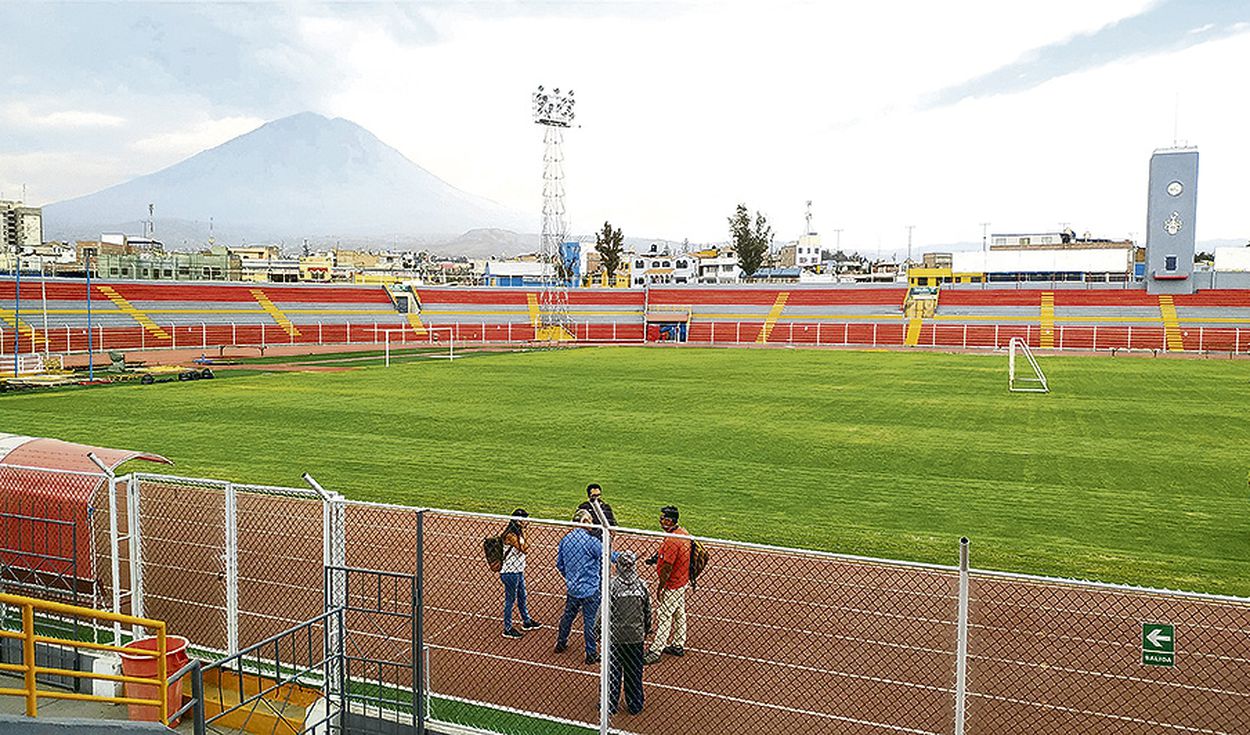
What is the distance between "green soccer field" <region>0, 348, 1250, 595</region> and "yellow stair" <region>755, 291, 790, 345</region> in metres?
34.6

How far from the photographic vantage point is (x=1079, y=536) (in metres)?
13.4

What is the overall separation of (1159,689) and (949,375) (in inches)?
1314

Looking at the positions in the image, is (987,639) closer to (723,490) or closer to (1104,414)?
(723,490)

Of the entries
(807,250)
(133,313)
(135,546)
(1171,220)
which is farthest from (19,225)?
(135,546)

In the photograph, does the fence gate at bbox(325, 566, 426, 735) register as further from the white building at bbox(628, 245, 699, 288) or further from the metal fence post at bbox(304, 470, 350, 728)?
the white building at bbox(628, 245, 699, 288)

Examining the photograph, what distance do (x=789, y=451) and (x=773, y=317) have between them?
2242 inches

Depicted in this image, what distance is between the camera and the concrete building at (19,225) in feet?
496

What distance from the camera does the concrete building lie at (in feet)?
496

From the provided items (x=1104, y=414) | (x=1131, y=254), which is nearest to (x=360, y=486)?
(x=1104, y=414)

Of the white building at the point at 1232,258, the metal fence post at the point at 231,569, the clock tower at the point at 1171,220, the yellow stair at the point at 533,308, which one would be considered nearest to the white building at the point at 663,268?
the yellow stair at the point at 533,308

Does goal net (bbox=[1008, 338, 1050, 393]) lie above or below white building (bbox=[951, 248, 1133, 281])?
below

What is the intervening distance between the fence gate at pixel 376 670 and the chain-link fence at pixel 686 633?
1.1 inches

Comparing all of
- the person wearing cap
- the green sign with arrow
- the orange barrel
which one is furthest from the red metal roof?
the green sign with arrow

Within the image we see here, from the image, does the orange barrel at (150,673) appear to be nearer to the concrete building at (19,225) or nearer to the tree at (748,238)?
the tree at (748,238)
